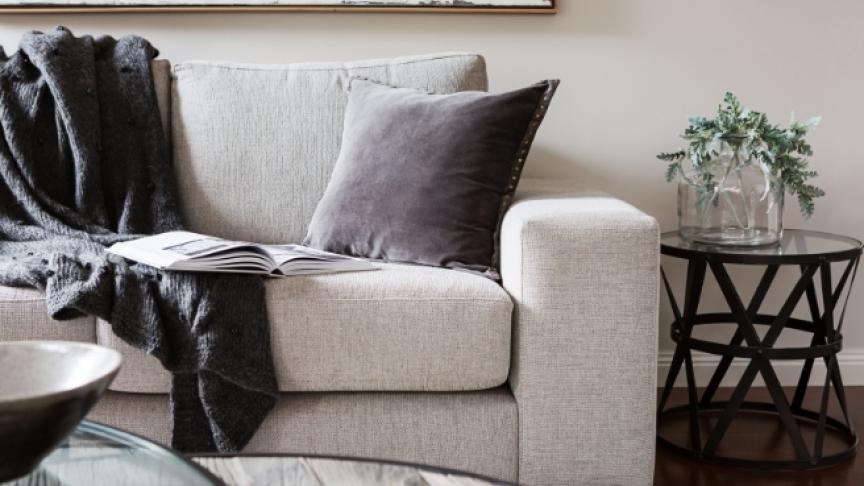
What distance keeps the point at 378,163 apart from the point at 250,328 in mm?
558

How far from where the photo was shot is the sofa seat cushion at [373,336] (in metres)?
1.91

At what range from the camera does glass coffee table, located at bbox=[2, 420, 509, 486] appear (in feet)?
3.13

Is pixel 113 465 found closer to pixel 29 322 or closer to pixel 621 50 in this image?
pixel 29 322

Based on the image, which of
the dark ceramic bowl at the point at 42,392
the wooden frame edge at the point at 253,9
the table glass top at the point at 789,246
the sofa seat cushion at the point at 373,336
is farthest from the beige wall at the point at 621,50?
the dark ceramic bowl at the point at 42,392

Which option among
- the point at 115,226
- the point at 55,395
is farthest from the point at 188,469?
the point at 115,226

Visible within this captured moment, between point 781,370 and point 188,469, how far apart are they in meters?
2.29

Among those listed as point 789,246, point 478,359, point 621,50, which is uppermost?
point 621,50

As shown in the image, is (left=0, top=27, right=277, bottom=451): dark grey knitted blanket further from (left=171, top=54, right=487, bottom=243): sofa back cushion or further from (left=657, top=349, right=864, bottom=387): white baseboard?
(left=657, top=349, right=864, bottom=387): white baseboard

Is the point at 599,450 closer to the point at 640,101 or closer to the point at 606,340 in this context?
the point at 606,340

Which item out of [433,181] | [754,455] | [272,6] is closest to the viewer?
[433,181]

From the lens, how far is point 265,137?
254 cm

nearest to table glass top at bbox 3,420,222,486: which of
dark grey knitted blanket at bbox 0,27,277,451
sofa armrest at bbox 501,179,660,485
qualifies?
dark grey knitted blanket at bbox 0,27,277,451

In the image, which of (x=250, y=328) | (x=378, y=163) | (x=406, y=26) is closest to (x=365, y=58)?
(x=406, y=26)

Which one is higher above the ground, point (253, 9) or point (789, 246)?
point (253, 9)
